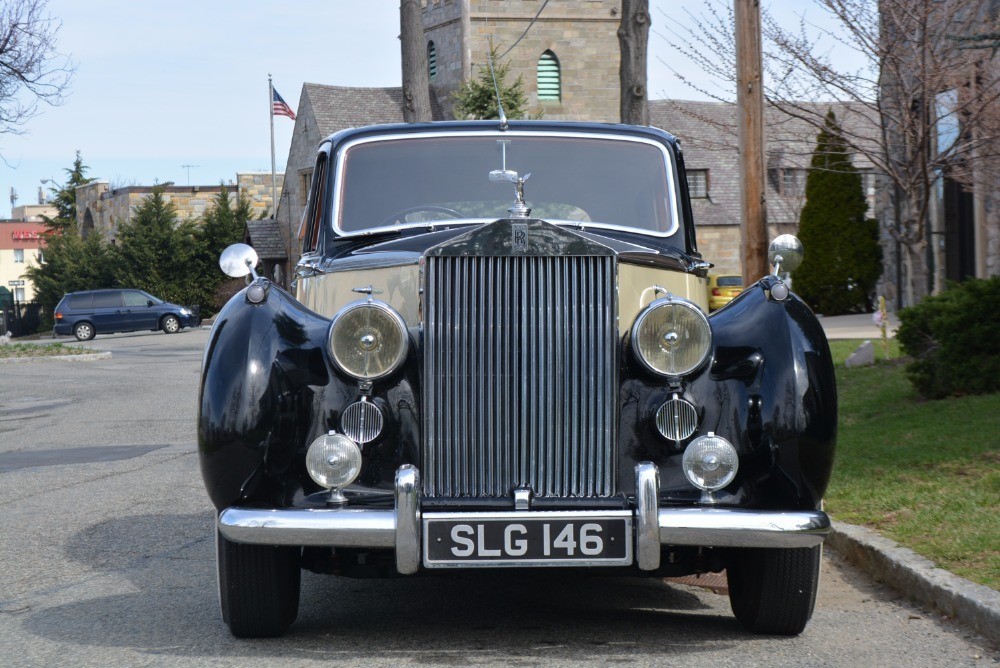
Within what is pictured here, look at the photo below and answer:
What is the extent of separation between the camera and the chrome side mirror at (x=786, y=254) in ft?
17.3

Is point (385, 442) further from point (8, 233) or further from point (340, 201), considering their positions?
point (8, 233)

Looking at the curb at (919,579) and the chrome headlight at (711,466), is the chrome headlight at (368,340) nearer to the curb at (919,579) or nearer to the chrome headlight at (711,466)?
the chrome headlight at (711,466)

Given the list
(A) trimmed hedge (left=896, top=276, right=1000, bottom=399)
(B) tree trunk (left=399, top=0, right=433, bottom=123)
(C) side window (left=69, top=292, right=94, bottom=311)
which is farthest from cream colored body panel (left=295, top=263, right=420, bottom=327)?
(C) side window (left=69, top=292, right=94, bottom=311)

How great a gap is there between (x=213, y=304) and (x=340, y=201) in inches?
1778

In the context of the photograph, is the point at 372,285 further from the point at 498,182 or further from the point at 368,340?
the point at 498,182

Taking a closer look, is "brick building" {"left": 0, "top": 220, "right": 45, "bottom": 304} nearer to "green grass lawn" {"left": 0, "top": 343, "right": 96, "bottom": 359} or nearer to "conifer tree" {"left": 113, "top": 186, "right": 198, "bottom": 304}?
"conifer tree" {"left": 113, "top": 186, "right": 198, "bottom": 304}

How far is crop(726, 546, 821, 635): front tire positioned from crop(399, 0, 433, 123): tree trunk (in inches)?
602

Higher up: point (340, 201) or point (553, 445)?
point (340, 201)

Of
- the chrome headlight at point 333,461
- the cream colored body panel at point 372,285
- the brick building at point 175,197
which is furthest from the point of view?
the brick building at point 175,197

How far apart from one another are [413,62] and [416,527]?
16.3 meters

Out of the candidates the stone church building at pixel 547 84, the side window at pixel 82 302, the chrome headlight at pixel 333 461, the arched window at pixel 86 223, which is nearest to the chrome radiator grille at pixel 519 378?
the chrome headlight at pixel 333 461

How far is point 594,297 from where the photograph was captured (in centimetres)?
423

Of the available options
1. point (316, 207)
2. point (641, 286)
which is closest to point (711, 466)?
point (641, 286)

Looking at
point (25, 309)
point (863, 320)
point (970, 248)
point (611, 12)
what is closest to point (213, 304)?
point (25, 309)
